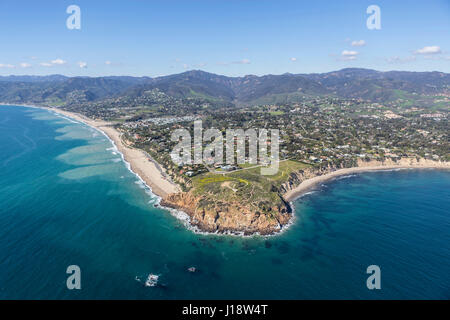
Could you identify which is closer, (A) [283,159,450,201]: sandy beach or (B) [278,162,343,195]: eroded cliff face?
(B) [278,162,343,195]: eroded cliff face


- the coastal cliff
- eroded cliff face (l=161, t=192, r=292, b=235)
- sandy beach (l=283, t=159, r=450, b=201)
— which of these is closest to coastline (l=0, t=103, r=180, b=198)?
the coastal cliff

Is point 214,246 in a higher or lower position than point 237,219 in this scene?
lower

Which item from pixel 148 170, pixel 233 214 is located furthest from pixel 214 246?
pixel 148 170

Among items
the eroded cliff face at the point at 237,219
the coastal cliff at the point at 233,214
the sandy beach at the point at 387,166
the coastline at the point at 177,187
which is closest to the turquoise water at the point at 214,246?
the coastline at the point at 177,187

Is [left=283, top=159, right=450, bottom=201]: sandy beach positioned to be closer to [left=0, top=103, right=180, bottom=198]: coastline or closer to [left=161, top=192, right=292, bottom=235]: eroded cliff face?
[left=161, top=192, right=292, bottom=235]: eroded cliff face

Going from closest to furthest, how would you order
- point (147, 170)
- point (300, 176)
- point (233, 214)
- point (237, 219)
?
point (237, 219), point (233, 214), point (300, 176), point (147, 170)

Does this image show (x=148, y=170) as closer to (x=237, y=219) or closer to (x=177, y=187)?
(x=177, y=187)
